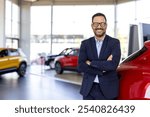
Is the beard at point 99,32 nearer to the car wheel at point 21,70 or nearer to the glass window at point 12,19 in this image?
the car wheel at point 21,70

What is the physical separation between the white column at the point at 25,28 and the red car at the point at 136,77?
706 inches

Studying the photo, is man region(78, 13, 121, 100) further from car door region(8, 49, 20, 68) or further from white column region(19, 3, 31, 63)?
white column region(19, 3, 31, 63)

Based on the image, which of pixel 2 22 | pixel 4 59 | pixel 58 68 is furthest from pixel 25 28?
pixel 4 59

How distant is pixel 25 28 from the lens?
Result: 1938 cm

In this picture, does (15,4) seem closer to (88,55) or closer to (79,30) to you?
(79,30)

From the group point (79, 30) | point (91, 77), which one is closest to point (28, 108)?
point (91, 77)

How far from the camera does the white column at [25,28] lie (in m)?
19.3

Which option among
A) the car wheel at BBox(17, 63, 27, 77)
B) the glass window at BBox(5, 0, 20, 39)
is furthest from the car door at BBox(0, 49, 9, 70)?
the glass window at BBox(5, 0, 20, 39)

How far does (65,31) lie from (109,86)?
1762 cm

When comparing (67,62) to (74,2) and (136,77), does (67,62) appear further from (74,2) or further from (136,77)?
(136,77)

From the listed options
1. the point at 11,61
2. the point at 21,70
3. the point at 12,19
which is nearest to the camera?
the point at 11,61

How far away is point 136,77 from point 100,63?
0.29 metres

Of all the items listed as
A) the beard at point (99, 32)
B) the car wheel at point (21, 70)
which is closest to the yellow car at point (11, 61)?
the car wheel at point (21, 70)

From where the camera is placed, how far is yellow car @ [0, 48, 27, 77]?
10867mm
